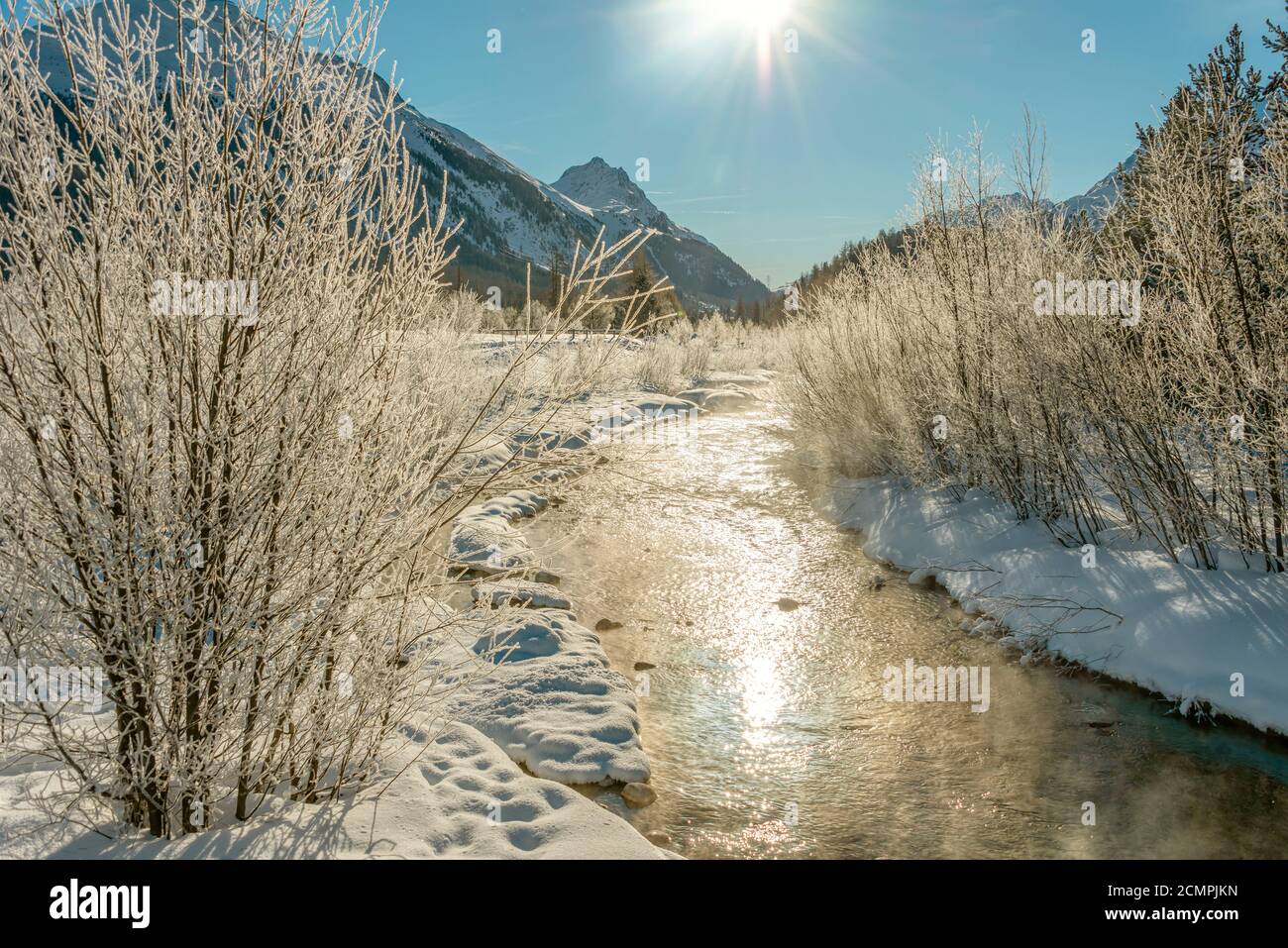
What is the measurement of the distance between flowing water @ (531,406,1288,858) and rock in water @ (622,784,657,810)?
49 millimetres

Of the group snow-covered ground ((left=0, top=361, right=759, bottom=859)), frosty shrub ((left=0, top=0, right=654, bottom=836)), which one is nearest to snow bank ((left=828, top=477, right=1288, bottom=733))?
snow-covered ground ((left=0, top=361, right=759, bottom=859))

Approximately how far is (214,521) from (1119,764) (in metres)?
4.77

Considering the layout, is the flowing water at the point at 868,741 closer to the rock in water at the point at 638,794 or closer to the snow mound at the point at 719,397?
the rock in water at the point at 638,794

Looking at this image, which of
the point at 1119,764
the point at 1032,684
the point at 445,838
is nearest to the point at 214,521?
the point at 445,838

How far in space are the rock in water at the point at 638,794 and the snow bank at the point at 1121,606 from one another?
3.40 metres

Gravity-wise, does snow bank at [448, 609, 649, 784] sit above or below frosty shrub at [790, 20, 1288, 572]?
below

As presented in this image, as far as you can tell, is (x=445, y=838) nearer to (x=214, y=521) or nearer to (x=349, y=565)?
(x=349, y=565)

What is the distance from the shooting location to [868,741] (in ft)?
14.6

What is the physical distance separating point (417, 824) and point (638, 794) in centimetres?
136

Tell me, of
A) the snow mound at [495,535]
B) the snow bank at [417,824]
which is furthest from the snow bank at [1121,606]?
the snow mound at [495,535]

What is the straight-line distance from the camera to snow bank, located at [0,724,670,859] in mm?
2316

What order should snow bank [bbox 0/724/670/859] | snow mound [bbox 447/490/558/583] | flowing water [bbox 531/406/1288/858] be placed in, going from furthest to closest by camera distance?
snow mound [bbox 447/490/558/583], flowing water [bbox 531/406/1288/858], snow bank [bbox 0/724/670/859]

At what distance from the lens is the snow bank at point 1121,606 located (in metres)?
4.48

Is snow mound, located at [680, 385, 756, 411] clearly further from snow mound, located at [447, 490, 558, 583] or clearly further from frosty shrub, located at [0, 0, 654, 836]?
frosty shrub, located at [0, 0, 654, 836]
